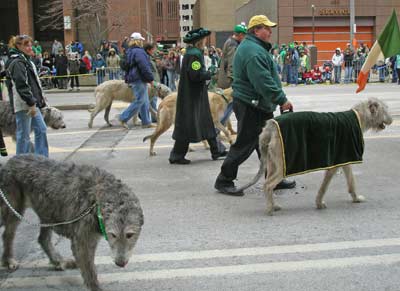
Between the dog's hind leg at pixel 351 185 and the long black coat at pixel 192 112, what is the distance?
3.00 meters

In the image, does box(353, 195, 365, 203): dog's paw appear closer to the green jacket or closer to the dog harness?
the dog harness

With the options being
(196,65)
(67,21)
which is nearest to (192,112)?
(196,65)

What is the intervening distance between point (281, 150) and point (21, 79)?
3.74 meters

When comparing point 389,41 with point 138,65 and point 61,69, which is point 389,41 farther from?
point 61,69

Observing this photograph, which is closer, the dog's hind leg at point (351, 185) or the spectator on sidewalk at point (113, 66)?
the dog's hind leg at point (351, 185)

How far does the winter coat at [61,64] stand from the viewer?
26562mm

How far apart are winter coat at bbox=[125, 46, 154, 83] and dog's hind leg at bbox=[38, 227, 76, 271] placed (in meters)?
8.17

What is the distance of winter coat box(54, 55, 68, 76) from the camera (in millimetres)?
26562

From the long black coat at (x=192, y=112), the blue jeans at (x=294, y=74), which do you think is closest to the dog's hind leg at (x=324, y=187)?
the long black coat at (x=192, y=112)

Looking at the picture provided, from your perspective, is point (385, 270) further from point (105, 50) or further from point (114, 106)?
point (105, 50)

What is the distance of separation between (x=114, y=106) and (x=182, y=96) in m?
10.1

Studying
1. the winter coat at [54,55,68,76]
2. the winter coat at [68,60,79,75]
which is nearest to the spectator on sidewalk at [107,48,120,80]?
the winter coat at [68,60,79,75]

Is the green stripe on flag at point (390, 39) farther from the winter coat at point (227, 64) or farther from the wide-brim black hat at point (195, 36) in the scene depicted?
the wide-brim black hat at point (195, 36)

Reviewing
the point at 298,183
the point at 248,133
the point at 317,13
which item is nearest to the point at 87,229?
the point at 248,133
